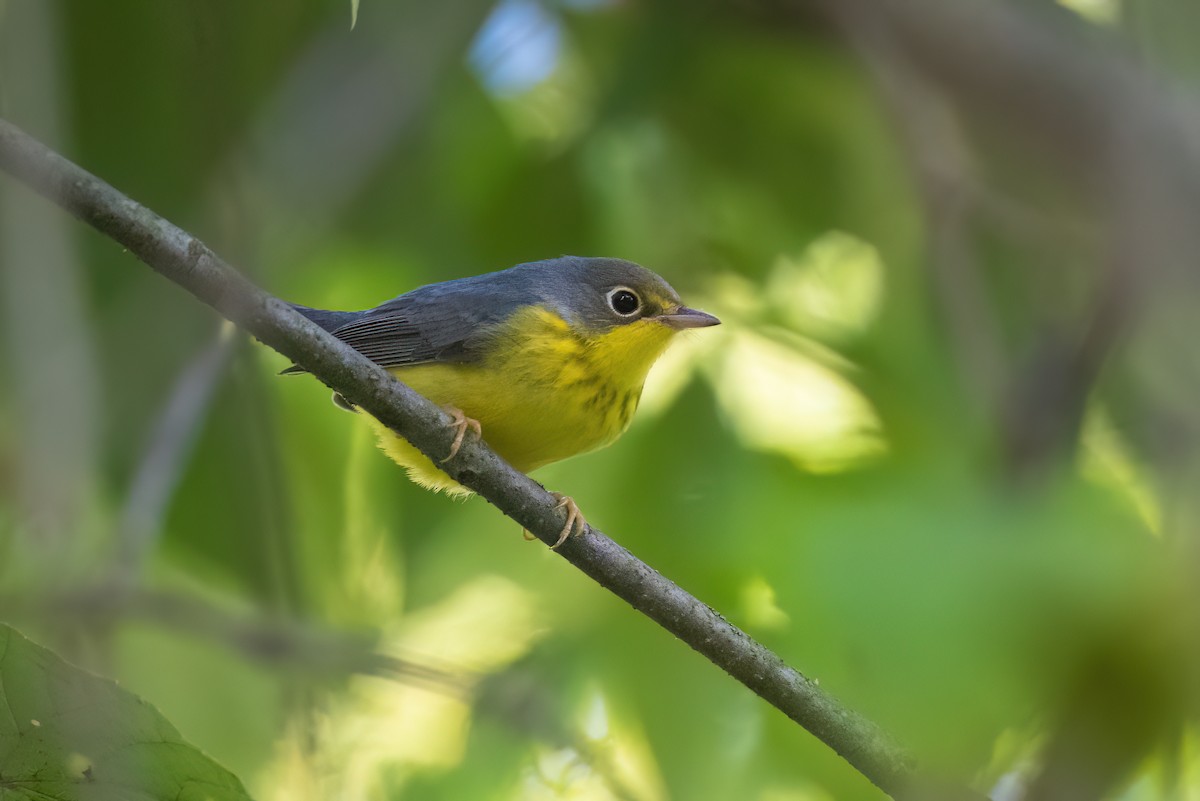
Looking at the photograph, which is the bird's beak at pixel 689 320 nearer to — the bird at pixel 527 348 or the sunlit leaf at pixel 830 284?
the bird at pixel 527 348

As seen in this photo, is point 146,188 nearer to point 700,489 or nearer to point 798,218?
point 700,489

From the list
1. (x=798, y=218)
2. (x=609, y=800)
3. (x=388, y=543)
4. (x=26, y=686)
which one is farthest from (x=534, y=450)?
(x=26, y=686)

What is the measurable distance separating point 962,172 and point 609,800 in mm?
2917

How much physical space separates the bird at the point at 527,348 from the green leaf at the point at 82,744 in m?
1.97

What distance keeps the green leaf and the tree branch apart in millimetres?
880

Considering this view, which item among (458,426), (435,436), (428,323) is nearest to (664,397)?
(428,323)

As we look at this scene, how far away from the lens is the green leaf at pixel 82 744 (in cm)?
205

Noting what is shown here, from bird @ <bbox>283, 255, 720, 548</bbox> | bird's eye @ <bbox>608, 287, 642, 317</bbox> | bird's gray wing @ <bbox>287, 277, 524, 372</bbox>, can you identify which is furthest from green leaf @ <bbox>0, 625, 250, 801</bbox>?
bird's eye @ <bbox>608, 287, 642, 317</bbox>

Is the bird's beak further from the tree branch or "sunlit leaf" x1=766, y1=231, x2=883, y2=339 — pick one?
the tree branch

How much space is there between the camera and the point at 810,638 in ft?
10.5

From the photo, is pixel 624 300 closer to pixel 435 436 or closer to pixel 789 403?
pixel 789 403

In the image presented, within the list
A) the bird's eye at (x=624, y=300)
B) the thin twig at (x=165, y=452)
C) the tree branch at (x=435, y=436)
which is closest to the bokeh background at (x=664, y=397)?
the thin twig at (x=165, y=452)

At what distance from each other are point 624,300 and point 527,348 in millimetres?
694

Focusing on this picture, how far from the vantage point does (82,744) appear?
206cm
